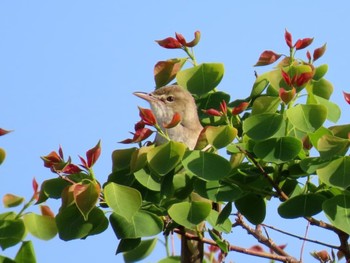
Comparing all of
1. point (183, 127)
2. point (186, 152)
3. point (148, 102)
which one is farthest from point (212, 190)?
point (148, 102)

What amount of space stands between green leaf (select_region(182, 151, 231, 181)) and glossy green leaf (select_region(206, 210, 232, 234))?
38cm

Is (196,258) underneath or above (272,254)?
underneath

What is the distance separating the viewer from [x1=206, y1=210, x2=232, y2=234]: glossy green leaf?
385 cm

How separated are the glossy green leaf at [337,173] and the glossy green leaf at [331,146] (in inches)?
1.7

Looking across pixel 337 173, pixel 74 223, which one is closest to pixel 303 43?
pixel 337 173

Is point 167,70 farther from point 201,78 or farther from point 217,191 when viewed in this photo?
point 217,191

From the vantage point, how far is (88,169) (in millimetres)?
3648

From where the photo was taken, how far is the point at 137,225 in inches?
143

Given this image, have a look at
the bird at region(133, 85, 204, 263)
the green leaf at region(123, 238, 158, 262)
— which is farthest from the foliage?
the bird at region(133, 85, 204, 263)

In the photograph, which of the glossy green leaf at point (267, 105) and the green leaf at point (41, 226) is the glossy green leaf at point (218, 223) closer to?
the glossy green leaf at point (267, 105)

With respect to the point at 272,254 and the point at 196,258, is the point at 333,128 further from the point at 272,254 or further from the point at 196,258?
the point at 196,258

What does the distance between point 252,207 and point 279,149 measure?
429 millimetres

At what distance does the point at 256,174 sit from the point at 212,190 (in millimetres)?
225

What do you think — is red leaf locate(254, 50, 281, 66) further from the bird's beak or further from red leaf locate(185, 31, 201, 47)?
the bird's beak
